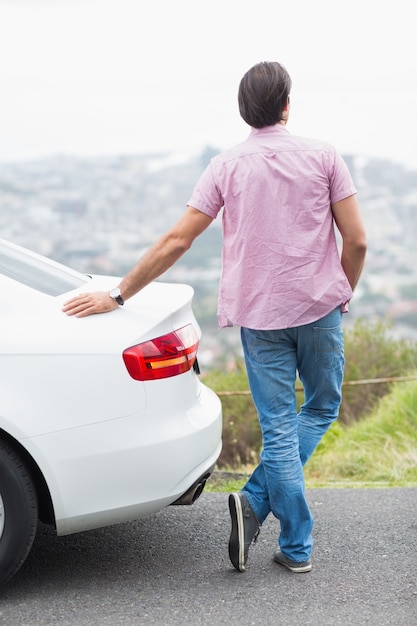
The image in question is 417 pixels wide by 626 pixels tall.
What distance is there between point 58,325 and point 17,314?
0.16 m

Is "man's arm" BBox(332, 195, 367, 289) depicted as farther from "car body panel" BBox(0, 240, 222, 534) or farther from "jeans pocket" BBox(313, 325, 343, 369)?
"car body panel" BBox(0, 240, 222, 534)

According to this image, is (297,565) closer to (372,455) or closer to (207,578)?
(207,578)

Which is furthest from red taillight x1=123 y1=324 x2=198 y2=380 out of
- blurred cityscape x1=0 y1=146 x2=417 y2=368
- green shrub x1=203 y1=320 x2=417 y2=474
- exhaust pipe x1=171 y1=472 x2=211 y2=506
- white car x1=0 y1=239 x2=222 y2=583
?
blurred cityscape x1=0 y1=146 x2=417 y2=368

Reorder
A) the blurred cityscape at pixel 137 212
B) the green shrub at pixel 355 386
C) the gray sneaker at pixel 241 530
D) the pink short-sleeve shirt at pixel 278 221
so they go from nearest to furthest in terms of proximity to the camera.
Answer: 1. the pink short-sleeve shirt at pixel 278 221
2. the gray sneaker at pixel 241 530
3. the green shrub at pixel 355 386
4. the blurred cityscape at pixel 137 212

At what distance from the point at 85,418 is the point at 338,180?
1.32m

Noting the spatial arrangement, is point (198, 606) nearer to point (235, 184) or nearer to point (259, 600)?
point (259, 600)

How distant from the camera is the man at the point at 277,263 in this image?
11.2ft

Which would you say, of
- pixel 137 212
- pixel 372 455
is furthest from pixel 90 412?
pixel 137 212

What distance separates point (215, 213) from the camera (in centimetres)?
348

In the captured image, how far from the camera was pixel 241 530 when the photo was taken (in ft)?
12.0

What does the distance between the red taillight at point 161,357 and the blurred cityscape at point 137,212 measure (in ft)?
116

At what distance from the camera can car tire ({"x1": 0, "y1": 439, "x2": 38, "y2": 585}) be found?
324 centimetres

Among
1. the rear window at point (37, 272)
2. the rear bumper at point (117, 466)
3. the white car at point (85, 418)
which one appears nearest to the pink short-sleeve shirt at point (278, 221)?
the white car at point (85, 418)

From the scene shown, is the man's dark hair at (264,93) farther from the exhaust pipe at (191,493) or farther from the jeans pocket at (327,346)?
the exhaust pipe at (191,493)
